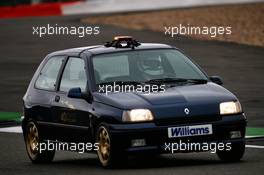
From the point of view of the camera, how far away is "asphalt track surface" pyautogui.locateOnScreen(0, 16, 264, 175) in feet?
43.3

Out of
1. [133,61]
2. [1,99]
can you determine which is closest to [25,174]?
[133,61]

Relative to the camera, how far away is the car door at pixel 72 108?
44.5 ft

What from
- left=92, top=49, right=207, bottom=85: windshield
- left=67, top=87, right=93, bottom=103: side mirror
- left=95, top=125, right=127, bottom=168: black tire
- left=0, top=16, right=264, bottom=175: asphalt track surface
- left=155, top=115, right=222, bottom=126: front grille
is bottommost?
left=0, top=16, right=264, bottom=175: asphalt track surface

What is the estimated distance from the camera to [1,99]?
25172mm

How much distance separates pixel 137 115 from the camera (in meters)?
12.9

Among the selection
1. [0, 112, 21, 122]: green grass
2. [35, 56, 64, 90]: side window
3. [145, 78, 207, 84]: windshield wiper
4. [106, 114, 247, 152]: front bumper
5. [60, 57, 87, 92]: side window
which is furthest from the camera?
[0, 112, 21, 122]: green grass

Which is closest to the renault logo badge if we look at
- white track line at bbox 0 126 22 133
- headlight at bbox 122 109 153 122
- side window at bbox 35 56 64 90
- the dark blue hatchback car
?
the dark blue hatchback car

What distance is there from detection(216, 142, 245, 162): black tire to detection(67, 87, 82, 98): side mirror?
5.52 feet

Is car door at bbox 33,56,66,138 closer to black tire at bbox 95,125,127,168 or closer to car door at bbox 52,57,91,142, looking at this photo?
car door at bbox 52,57,91,142

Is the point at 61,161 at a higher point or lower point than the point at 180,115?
lower

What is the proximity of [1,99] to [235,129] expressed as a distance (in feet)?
41.5

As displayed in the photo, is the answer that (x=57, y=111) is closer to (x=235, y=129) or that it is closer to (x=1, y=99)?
(x=235, y=129)

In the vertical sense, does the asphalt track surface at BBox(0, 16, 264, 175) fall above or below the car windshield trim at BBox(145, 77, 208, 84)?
below

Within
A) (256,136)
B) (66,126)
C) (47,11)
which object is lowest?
(47,11)
